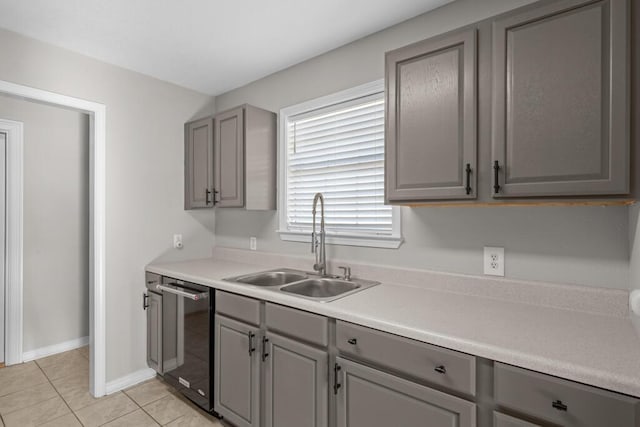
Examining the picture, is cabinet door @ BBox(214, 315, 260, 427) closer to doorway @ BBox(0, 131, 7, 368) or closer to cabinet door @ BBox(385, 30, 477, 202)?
cabinet door @ BBox(385, 30, 477, 202)

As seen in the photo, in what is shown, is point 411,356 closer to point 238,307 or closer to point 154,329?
point 238,307

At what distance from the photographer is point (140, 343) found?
2.65 meters

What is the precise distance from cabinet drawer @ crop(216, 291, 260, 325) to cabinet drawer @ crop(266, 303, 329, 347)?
9 centimetres

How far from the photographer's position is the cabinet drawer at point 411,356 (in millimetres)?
1126

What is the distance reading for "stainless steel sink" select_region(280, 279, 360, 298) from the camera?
2062 mm

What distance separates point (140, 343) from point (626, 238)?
3083 millimetres

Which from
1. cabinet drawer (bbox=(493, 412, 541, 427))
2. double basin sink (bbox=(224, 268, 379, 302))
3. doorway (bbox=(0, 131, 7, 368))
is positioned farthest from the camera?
doorway (bbox=(0, 131, 7, 368))

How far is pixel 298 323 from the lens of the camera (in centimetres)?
161

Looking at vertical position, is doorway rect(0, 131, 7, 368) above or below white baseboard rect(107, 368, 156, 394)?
above

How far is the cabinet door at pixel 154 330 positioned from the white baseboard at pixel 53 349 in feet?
3.82

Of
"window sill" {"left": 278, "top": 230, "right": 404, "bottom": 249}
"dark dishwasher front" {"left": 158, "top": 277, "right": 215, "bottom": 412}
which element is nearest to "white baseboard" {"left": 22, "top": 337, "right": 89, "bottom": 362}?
"dark dishwasher front" {"left": 158, "top": 277, "right": 215, "bottom": 412}

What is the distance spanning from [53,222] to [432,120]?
3417mm

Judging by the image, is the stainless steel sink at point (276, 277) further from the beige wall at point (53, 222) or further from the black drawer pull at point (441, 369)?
the beige wall at point (53, 222)

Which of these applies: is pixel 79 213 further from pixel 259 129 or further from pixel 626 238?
pixel 626 238
